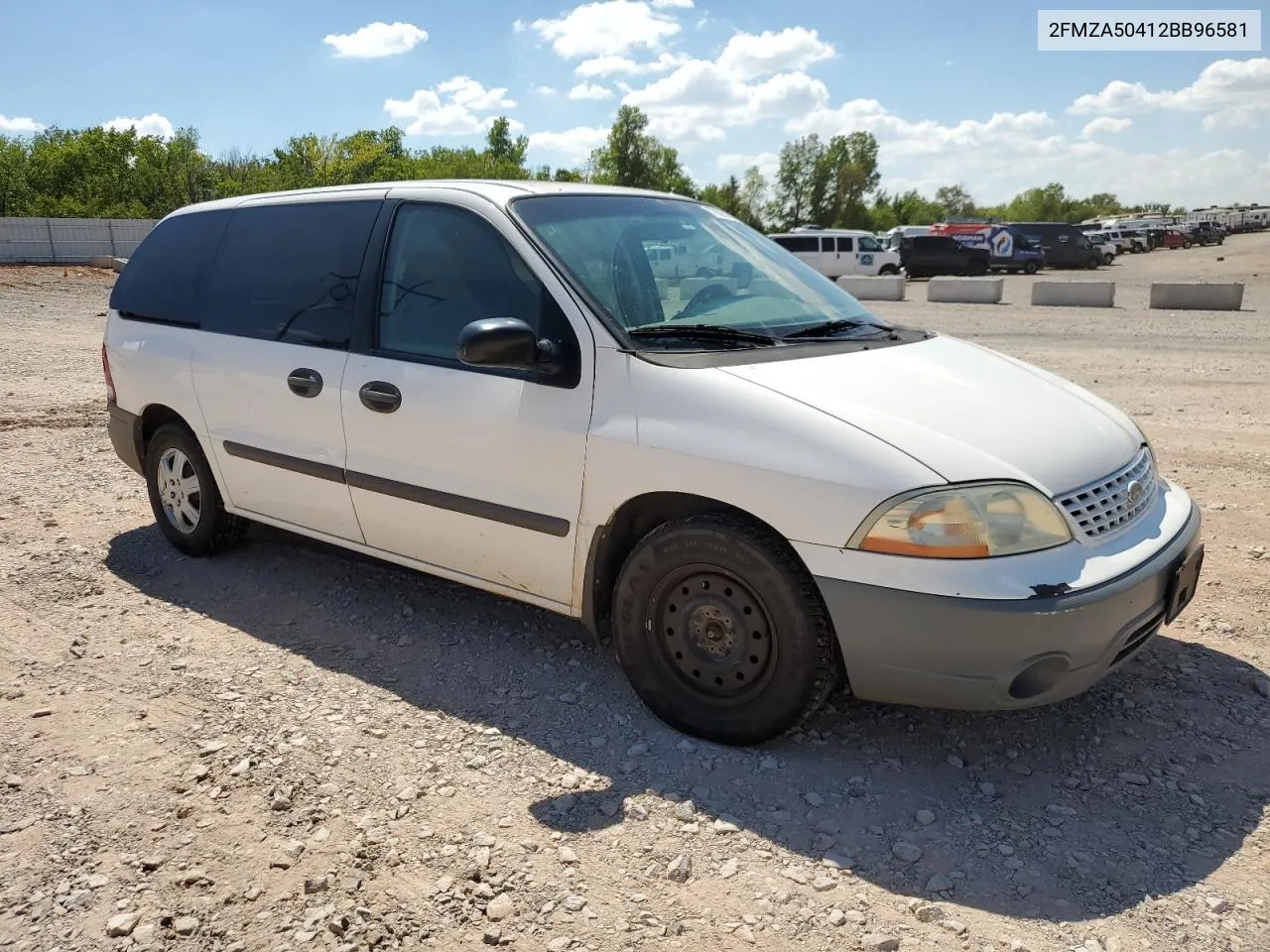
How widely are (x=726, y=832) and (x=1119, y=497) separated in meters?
1.60

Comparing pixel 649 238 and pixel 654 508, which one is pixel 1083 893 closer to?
pixel 654 508

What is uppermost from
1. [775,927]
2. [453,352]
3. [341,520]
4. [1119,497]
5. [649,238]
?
[649,238]

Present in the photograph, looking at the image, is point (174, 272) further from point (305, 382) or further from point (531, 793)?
point (531, 793)

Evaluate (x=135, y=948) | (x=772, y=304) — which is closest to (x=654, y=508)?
(x=772, y=304)

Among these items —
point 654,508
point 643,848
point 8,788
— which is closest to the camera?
point 643,848

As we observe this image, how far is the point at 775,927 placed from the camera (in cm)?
245

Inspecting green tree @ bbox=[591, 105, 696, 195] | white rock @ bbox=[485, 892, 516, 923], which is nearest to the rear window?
white rock @ bbox=[485, 892, 516, 923]

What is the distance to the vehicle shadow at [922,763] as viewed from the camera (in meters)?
2.69

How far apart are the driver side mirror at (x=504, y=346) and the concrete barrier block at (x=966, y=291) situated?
72.2ft

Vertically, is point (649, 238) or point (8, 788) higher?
point (649, 238)

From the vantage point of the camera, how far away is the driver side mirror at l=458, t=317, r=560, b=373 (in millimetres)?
3242

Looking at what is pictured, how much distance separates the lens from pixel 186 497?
5.18 metres

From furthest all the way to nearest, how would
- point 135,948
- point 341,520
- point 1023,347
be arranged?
point 1023,347
point 341,520
point 135,948

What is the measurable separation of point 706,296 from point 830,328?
488mm
